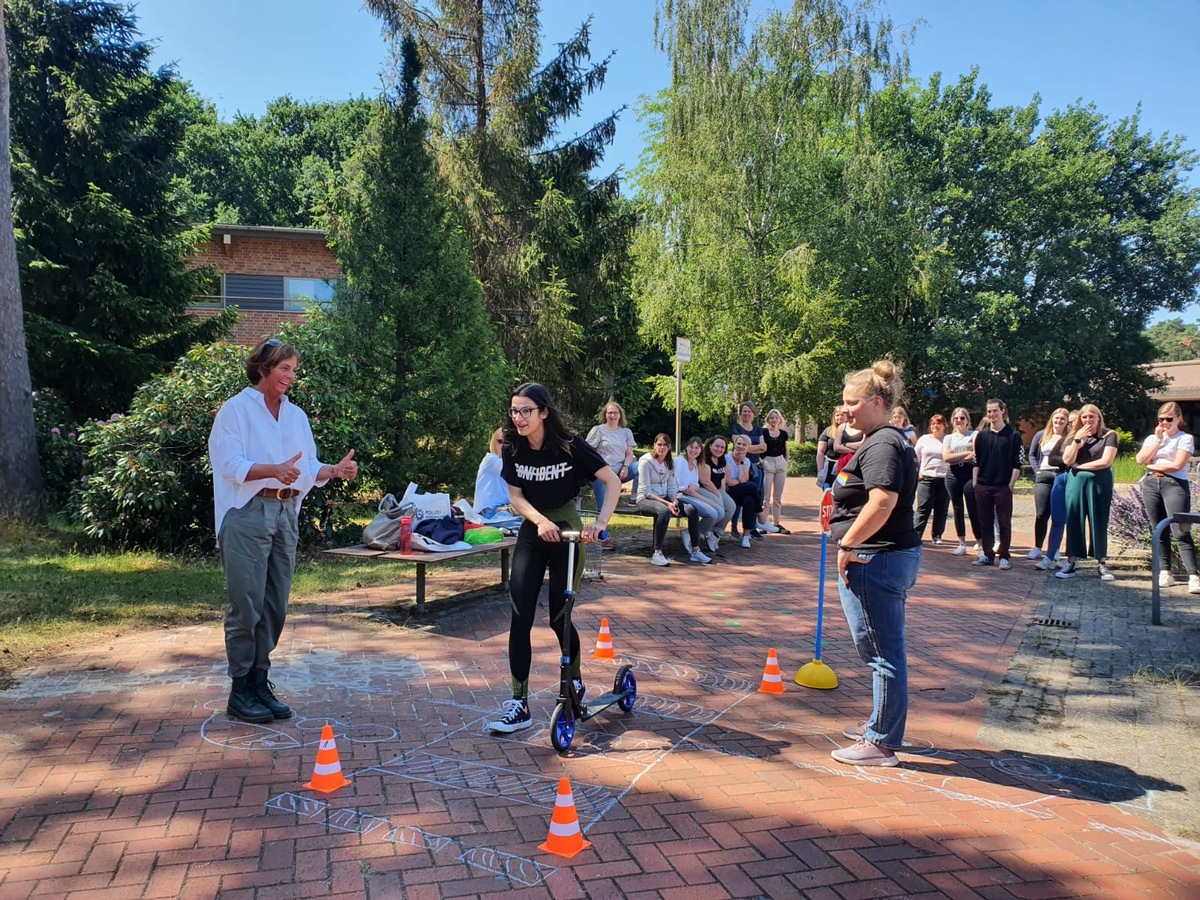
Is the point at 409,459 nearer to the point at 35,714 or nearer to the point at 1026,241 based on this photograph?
the point at 35,714

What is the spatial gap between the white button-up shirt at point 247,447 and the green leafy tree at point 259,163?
129 ft

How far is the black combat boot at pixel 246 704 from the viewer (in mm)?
4520

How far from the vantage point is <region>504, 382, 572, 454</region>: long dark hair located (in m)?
4.41

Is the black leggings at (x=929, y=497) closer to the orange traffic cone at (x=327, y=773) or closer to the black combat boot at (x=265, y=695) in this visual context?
the black combat boot at (x=265, y=695)

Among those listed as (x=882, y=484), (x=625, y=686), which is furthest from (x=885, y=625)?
(x=625, y=686)

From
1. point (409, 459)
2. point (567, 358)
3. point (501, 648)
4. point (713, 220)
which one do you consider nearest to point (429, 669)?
point (501, 648)

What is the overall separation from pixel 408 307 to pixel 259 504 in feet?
24.9

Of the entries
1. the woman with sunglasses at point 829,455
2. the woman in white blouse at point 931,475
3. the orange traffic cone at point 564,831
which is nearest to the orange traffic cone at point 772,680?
the orange traffic cone at point 564,831

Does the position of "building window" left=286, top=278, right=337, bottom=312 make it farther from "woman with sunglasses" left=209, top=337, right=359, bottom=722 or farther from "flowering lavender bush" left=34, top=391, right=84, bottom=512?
"woman with sunglasses" left=209, top=337, right=359, bottom=722

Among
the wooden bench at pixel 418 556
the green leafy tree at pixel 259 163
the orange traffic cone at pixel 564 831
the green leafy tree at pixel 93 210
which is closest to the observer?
the orange traffic cone at pixel 564 831

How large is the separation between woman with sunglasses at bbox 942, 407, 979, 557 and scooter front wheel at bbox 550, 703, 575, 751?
25.1ft

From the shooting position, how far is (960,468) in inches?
425

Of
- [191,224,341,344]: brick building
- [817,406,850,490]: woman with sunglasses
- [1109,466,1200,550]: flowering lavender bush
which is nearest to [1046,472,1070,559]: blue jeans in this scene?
[1109,466,1200,550]: flowering lavender bush

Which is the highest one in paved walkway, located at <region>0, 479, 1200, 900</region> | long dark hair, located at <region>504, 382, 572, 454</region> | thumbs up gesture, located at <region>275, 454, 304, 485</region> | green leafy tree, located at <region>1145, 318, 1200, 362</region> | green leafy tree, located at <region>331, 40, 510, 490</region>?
green leafy tree, located at <region>1145, 318, 1200, 362</region>
